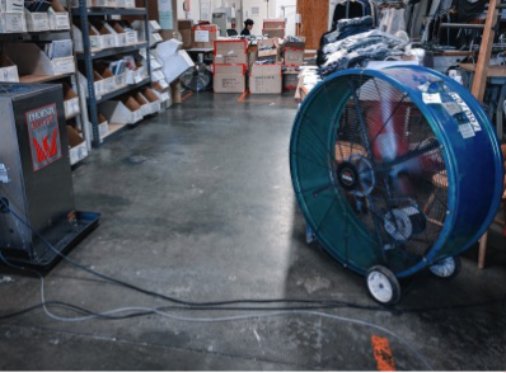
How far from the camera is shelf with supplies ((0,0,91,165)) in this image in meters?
3.06

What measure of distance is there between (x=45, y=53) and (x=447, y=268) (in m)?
3.31

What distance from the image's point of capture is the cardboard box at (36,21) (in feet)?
10.5

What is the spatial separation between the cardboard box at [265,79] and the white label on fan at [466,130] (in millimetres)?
5946

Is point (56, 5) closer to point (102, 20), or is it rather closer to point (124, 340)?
point (102, 20)

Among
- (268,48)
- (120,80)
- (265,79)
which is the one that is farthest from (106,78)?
(268,48)

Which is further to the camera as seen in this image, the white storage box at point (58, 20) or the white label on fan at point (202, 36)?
the white label on fan at point (202, 36)

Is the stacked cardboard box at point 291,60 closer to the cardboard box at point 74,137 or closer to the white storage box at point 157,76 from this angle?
the white storage box at point 157,76

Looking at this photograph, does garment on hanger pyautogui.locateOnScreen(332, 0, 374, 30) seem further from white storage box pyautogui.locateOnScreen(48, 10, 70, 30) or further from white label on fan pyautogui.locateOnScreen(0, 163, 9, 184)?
white label on fan pyautogui.locateOnScreen(0, 163, 9, 184)

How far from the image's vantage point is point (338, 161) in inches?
84.5

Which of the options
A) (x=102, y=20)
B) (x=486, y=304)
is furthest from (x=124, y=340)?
(x=102, y=20)

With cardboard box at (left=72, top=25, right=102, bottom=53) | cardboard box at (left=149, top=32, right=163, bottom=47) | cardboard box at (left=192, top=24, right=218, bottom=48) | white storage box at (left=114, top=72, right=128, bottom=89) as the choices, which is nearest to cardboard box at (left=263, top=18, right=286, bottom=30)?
cardboard box at (left=192, top=24, right=218, bottom=48)

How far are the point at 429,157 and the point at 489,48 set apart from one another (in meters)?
0.83

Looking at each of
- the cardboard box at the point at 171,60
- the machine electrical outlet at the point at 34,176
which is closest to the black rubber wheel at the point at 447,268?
the machine electrical outlet at the point at 34,176

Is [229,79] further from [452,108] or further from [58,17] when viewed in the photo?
[452,108]
